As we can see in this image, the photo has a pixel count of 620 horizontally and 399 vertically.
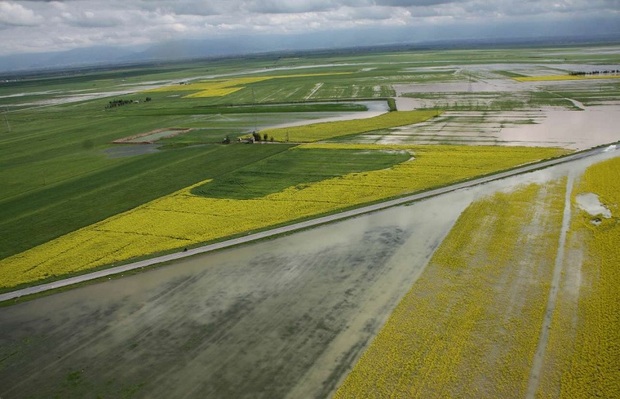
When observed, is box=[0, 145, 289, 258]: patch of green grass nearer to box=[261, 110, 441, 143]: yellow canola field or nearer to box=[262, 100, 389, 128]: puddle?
box=[261, 110, 441, 143]: yellow canola field

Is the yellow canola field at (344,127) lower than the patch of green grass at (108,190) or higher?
higher

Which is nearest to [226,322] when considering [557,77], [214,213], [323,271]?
[323,271]

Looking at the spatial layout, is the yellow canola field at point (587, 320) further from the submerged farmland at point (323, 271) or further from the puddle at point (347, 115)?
the puddle at point (347, 115)

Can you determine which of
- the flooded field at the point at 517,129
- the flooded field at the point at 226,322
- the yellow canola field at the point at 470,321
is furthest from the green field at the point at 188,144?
the yellow canola field at the point at 470,321

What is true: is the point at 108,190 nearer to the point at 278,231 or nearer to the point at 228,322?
the point at 278,231

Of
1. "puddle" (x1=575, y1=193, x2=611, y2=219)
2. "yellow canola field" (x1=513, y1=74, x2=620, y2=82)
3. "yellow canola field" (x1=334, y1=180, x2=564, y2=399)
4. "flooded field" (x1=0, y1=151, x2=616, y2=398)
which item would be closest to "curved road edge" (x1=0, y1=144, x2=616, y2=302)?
"flooded field" (x1=0, y1=151, x2=616, y2=398)

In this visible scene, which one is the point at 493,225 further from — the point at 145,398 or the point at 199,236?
the point at 145,398
